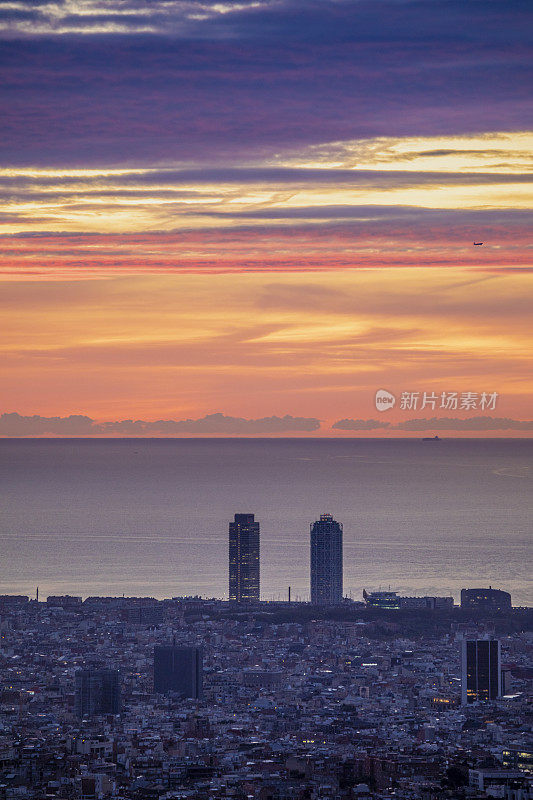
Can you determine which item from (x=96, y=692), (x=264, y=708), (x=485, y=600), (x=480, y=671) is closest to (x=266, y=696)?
(x=264, y=708)

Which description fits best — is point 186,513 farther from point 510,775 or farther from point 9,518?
point 510,775

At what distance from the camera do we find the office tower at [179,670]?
30922 millimetres

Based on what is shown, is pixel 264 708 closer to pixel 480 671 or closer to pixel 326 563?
pixel 480 671

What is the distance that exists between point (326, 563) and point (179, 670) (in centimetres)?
2272

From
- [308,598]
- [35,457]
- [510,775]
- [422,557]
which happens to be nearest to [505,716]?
[510,775]

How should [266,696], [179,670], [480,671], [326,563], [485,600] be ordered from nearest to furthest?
[266,696], [480,671], [179,670], [485,600], [326,563]

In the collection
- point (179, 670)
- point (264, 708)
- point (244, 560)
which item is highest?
point (244, 560)

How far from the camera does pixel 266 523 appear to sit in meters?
73.9

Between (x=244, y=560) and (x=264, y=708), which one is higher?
(x=244, y=560)

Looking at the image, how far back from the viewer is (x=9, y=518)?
77000mm

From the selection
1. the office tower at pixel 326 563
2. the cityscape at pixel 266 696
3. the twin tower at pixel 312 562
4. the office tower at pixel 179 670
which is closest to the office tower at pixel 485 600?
the cityscape at pixel 266 696

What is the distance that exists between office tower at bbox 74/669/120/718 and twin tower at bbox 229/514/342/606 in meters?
21.4

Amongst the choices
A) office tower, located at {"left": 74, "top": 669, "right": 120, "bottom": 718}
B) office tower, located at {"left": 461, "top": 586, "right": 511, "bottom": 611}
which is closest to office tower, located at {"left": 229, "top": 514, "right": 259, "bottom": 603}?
office tower, located at {"left": 461, "top": 586, "right": 511, "bottom": 611}

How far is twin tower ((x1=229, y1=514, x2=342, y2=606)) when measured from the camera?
52.1 metres
